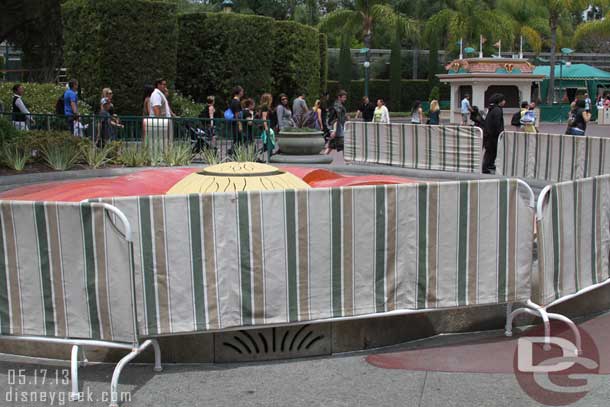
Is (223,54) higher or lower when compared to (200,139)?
higher

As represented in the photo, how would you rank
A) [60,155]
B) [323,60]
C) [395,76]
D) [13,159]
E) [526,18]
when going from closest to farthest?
[13,159]
[60,155]
[323,60]
[395,76]
[526,18]

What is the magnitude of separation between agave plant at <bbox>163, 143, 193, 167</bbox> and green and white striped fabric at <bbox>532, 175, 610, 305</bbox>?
9.79 meters

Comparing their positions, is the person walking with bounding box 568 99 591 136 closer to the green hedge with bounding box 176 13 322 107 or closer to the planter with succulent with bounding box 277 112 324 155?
the planter with succulent with bounding box 277 112 324 155

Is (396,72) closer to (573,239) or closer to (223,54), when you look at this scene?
(223,54)

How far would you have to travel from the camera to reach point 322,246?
569 cm

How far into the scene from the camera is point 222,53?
29422 mm

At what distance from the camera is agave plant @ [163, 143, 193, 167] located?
1521cm

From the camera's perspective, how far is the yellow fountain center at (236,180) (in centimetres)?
741

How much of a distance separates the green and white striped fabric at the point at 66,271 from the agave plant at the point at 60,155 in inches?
369

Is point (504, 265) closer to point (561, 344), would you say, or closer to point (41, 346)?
point (561, 344)

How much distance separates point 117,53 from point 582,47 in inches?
2844

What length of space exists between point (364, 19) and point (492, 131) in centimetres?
4338

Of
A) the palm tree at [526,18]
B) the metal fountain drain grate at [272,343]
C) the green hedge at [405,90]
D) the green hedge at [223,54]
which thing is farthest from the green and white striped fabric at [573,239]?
the palm tree at [526,18]

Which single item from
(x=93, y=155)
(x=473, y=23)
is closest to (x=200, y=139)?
(x=93, y=155)
